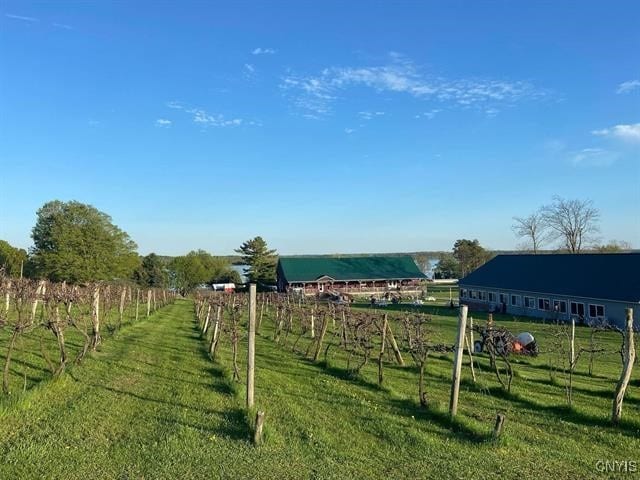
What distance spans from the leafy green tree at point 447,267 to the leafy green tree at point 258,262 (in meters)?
38.7

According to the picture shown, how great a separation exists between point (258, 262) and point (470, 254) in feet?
116

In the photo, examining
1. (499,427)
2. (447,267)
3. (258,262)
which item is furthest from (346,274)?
(499,427)

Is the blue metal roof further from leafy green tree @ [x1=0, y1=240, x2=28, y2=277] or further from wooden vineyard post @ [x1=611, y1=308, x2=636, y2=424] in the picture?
leafy green tree @ [x1=0, y1=240, x2=28, y2=277]

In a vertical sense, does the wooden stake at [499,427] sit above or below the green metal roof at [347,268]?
below

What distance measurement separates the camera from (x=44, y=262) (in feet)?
159

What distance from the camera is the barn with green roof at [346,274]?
205 feet

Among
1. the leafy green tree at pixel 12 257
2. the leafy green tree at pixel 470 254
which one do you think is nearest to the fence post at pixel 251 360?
the leafy green tree at pixel 12 257

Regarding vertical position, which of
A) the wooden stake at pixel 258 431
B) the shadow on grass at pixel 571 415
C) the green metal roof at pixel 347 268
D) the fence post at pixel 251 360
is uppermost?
the green metal roof at pixel 347 268

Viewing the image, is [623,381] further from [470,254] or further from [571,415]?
[470,254]

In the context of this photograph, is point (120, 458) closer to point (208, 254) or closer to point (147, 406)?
point (147, 406)

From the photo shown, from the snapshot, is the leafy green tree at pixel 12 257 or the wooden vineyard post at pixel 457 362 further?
the leafy green tree at pixel 12 257

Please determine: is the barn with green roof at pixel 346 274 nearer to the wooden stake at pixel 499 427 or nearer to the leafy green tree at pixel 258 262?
the leafy green tree at pixel 258 262

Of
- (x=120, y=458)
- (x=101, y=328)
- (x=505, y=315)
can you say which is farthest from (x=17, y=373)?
(x=505, y=315)

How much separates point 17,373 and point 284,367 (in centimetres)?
583
